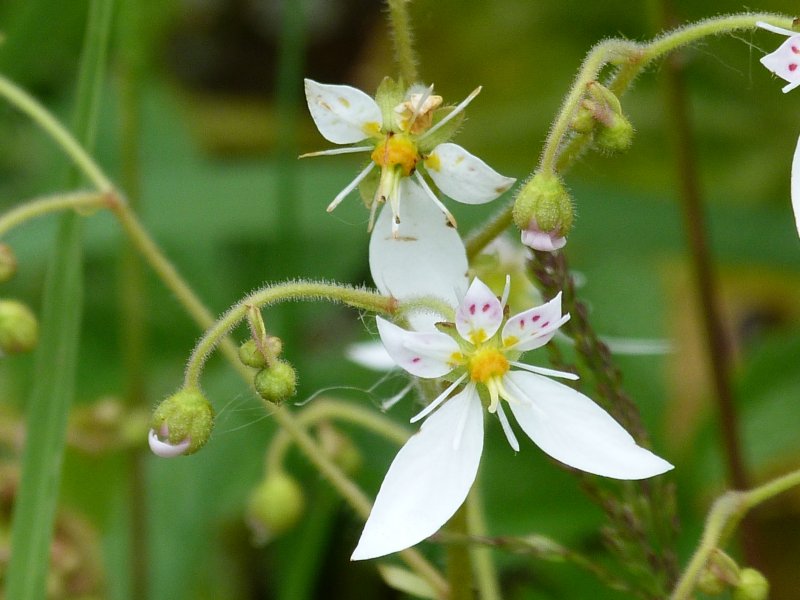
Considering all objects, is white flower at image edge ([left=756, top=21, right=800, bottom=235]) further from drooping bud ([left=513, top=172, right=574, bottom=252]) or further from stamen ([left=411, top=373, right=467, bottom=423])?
stamen ([left=411, top=373, right=467, bottom=423])

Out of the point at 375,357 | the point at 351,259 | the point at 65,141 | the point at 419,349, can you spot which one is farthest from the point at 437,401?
the point at 351,259

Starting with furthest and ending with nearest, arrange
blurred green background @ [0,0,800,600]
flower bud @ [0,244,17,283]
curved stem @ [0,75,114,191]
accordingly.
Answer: blurred green background @ [0,0,800,600], curved stem @ [0,75,114,191], flower bud @ [0,244,17,283]

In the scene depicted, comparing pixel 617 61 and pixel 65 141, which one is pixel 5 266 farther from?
pixel 617 61

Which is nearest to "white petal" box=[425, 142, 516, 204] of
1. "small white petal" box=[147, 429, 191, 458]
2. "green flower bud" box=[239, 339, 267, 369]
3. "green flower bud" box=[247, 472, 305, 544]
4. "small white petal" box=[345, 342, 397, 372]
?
"green flower bud" box=[239, 339, 267, 369]

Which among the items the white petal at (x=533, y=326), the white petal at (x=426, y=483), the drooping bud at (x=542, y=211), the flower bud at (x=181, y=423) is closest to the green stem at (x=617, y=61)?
the drooping bud at (x=542, y=211)

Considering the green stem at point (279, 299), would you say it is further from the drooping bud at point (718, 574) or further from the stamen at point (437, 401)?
the drooping bud at point (718, 574)
